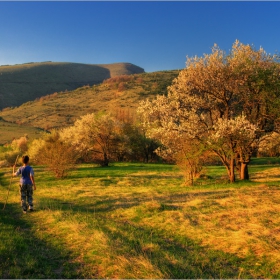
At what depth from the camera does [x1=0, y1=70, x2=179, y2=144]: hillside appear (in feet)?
291

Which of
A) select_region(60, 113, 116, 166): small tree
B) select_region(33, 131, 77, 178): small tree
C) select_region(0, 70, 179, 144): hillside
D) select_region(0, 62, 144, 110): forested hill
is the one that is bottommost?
select_region(33, 131, 77, 178): small tree

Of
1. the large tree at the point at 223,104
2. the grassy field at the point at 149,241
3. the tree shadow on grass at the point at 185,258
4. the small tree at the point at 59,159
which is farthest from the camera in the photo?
the small tree at the point at 59,159

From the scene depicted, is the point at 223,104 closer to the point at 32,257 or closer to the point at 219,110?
the point at 219,110

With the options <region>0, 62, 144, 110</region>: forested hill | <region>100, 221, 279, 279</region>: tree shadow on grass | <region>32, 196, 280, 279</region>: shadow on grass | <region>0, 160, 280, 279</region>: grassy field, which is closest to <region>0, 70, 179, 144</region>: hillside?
<region>0, 62, 144, 110</region>: forested hill

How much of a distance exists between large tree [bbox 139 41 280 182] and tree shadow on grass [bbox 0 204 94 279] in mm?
12948

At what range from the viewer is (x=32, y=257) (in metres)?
7.04

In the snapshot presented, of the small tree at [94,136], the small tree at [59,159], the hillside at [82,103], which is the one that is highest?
the hillside at [82,103]

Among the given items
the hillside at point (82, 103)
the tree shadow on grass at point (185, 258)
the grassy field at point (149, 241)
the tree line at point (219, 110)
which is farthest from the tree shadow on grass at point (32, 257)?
the hillside at point (82, 103)

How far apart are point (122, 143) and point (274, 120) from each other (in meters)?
32.7

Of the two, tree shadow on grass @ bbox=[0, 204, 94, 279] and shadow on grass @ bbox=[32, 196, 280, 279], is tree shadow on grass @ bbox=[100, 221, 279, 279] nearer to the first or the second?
shadow on grass @ bbox=[32, 196, 280, 279]

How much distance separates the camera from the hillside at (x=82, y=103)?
8856cm

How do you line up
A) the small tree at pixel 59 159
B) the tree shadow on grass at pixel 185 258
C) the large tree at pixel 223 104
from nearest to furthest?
the tree shadow on grass at pixel 185 258
the large tree at pixel 223 104
the small tree at pixel 59 159

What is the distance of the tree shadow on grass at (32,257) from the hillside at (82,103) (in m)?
70.2

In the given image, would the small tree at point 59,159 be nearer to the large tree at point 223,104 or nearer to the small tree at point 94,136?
the large tree at point 223,104
